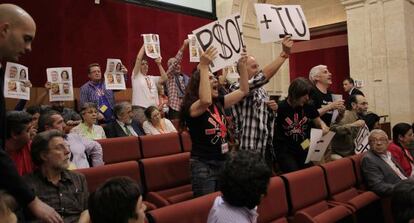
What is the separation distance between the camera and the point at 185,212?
1879mm

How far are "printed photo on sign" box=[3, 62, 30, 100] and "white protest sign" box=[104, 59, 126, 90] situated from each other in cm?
105

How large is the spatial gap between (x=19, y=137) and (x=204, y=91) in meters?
1.08

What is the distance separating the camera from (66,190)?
6.58ft

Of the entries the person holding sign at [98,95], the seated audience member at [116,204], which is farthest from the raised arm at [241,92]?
the person holding sign at [98,95]

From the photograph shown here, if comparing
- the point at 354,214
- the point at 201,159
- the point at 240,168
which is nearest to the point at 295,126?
the point at 354,214

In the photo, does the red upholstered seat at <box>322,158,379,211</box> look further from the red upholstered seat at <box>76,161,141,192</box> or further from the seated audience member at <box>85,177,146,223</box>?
the seated audience member at <box>85,177,146,223</box>

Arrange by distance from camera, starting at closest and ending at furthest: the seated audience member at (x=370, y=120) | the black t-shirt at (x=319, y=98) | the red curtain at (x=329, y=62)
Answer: the black t-shirt at (x=319, y=98), the seated audience member at (x=370, y=120), the red curtain at (x=329, y=62)

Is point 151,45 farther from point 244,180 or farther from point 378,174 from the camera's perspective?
point 244,180

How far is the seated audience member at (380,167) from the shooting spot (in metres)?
3.40

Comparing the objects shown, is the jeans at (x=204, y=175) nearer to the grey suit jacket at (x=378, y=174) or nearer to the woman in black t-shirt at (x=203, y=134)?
the woman in black t-shirt at (x=203, y=134)

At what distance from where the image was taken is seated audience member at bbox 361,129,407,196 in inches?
134

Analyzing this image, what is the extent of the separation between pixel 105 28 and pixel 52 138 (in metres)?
4.71

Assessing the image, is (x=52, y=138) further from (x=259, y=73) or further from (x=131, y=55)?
(x=131, y=55)

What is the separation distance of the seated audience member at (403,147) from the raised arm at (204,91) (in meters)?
2.30
